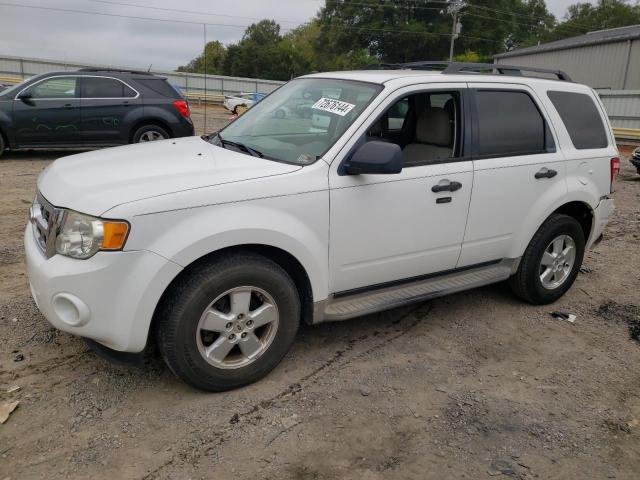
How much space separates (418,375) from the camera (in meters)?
3.60

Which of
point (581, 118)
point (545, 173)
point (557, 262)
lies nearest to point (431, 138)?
point (545, 173)

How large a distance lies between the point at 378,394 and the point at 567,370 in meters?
1.39

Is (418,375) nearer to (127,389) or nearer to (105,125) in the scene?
(127,389)

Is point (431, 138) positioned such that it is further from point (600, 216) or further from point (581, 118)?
point (600, 216)

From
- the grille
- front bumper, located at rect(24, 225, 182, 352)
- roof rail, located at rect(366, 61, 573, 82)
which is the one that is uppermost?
roof rail, located at rect(366, 61, 573, 82)

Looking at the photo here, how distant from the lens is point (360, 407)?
3.22 metres

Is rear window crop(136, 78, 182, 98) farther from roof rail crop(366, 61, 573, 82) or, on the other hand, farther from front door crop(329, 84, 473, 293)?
front door crop(329, 84, 473, 293)

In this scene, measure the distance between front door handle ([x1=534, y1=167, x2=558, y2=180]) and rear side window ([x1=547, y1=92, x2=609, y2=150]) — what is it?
408 mm

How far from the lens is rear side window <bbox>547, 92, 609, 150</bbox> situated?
4.57 meters

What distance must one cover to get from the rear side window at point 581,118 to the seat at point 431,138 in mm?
1065

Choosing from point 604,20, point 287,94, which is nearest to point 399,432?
point 287,94

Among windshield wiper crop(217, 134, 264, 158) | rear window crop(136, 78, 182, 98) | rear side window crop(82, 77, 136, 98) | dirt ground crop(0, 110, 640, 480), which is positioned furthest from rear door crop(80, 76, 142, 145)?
windshield wiper crop(217, 134, 264, 158)

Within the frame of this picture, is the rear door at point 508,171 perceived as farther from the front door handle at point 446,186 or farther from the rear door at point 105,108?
the rear door at point 105,108

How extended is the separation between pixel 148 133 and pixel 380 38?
5404 centimetres
